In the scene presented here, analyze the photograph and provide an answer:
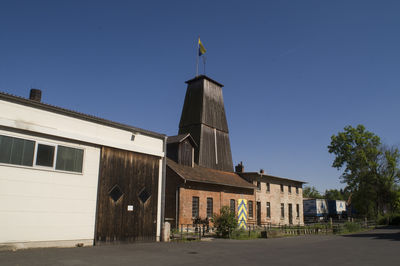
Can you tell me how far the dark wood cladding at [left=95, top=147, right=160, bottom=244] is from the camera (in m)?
13.2

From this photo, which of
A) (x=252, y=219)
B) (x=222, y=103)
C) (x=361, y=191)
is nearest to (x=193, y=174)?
(x=252, y=219)

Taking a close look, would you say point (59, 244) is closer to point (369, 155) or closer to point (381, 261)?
point (381, 261)

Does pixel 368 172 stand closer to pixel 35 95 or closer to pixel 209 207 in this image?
pixel 209 207

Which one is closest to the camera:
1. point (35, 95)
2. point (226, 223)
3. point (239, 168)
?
point (35, 95)

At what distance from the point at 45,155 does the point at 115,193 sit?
351cm

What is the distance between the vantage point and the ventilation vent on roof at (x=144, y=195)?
1488 centimetres

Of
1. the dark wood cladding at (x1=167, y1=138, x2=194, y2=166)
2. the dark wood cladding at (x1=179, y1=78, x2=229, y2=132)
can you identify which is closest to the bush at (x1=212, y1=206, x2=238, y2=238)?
the dark wood cladding at (x1=167, y1=138, x2=194, y2=166)

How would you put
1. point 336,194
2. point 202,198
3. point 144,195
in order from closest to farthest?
point 144,195
point 202,198
point 336,194

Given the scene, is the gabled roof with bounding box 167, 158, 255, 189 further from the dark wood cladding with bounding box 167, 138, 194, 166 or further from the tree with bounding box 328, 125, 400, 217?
the tree with bounding box 328, 125, 400, 217

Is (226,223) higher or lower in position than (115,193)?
lower

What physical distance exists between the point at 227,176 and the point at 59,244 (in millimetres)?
19502

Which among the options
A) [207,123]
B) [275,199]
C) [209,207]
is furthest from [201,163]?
[275,199]

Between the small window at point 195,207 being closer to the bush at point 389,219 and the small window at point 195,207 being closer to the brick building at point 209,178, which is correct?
the brick building at point 209,178

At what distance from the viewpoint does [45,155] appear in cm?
1159
